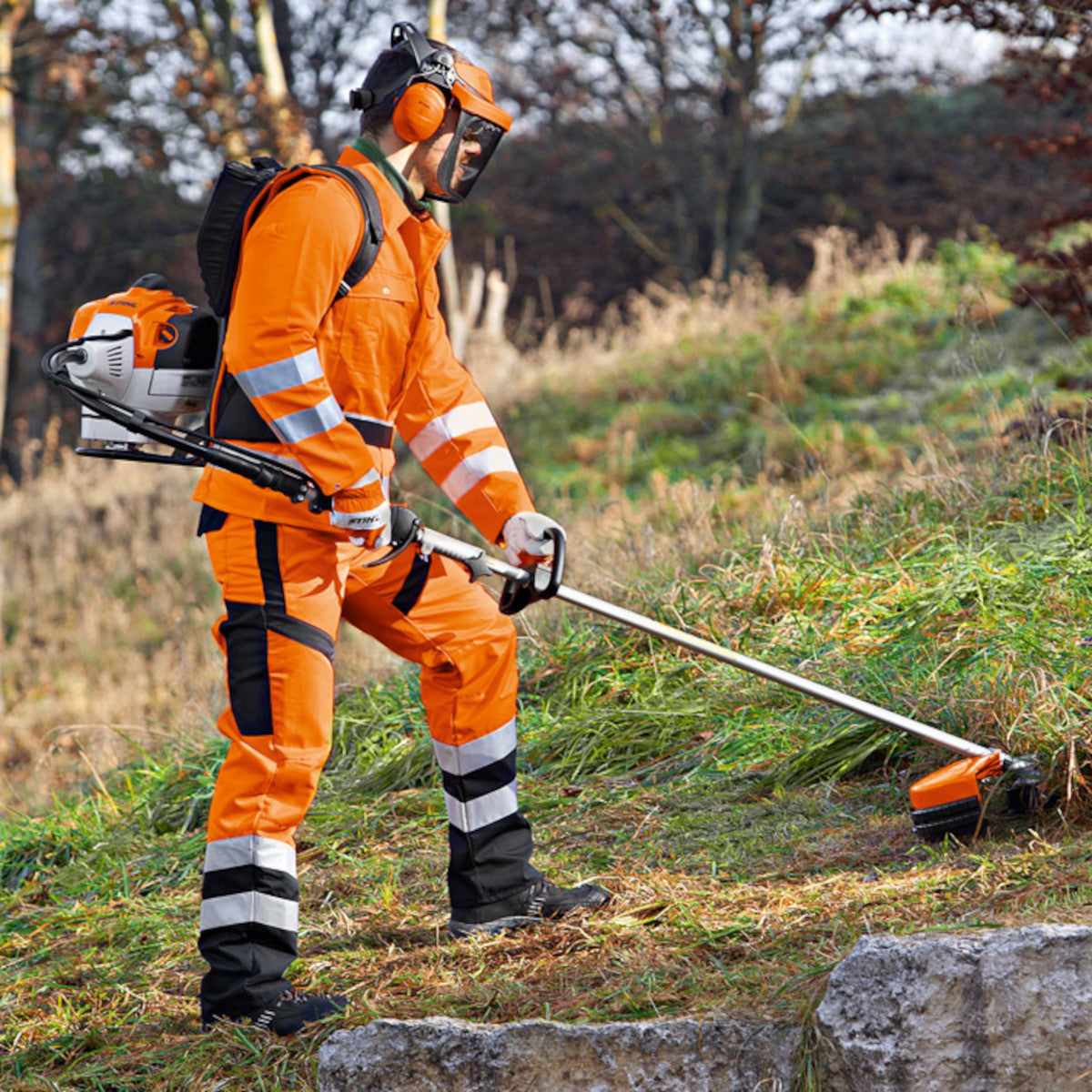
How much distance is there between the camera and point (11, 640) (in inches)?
407

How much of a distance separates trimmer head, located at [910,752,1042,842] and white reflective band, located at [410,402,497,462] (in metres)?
1.46

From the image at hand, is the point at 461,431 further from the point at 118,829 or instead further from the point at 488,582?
the point at 488,582

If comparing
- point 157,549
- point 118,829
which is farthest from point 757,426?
point 118,829

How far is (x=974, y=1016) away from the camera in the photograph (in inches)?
89.4

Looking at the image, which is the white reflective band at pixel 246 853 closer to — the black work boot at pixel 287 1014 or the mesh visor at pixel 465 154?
the black work boot at pixel 287 1014

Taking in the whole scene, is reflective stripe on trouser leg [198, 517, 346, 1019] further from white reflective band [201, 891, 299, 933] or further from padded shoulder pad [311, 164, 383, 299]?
padded shoulder pad [311, 164, 383, 299]

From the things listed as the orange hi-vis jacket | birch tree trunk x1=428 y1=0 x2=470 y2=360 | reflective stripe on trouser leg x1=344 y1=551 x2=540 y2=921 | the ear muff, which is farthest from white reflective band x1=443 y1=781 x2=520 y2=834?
birch tree trunk x1=428 y1=0 x2=470 y2=360

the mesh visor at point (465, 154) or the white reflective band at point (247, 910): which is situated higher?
the mesh visor at point (465, 154)

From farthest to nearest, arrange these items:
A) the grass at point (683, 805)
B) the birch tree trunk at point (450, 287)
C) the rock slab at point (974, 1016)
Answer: the birch tree trunk at point (450, 287) < the grass at point (683, 805) < the rock slab at point (974, 1016)

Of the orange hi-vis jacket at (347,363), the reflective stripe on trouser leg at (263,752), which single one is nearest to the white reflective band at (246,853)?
the reflective stripe on trouser leg at (263,752)

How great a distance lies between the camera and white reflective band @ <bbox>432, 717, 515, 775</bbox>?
10.3 feet

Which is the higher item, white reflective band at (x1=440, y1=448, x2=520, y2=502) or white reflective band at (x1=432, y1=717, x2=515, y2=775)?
white reflective band at (x1=440, y1=448, x2=520, y2=502)

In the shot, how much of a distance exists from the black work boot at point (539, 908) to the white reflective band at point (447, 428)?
1.17 m

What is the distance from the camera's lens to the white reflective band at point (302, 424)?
8.98ft
